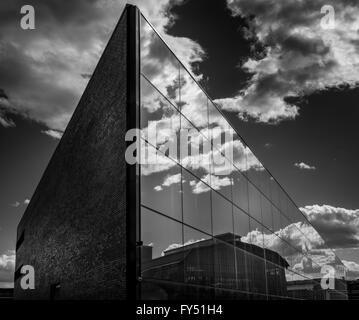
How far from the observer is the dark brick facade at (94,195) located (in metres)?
11.1

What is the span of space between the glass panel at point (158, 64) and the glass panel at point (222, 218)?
171 inches

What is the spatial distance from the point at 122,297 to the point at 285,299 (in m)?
13.3

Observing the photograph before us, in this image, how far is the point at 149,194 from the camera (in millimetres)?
10836

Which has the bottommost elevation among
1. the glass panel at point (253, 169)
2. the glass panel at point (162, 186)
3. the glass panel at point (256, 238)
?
the glass panel at point (256, 238)

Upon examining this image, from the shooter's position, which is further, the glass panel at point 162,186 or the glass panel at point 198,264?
the glass panel at point 198,264

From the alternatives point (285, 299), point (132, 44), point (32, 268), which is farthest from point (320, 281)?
point (132, 44)

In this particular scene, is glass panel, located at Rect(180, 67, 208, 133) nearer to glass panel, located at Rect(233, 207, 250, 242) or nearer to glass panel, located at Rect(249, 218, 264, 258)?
glass panel, located at Rect(233, 207, 250, 242)

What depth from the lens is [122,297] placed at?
32.6ft

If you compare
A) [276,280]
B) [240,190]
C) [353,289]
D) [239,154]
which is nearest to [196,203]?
[240,190]

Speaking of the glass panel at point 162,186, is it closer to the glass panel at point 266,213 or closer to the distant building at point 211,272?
the distant building at point 211,272

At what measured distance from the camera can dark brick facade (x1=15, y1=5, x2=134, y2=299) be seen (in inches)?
437

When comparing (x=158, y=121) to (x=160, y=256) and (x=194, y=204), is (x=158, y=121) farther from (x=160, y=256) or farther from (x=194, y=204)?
(x=160, y=256)

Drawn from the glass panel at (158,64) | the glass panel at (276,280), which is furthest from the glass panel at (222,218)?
the glass panel at (276,280)

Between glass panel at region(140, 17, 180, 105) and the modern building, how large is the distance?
40 millimetres
